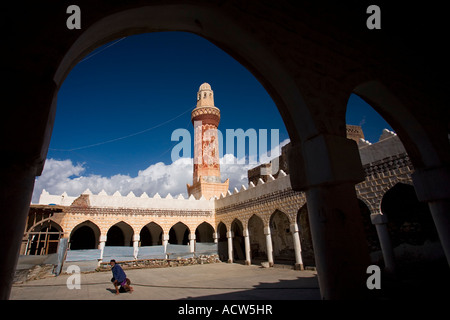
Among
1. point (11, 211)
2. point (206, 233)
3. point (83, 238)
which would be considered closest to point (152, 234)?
point (206, 233)

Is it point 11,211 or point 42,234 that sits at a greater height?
point 42,234

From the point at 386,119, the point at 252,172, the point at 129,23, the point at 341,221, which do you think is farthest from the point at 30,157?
the point at 252,172

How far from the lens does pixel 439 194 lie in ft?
9.82

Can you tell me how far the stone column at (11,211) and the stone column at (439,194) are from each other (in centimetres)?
398

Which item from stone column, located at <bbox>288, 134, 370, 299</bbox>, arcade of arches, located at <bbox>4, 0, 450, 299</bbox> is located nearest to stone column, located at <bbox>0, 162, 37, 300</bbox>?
arcade of arches, located at <bbox>4, 0, 450, 299</bbox>

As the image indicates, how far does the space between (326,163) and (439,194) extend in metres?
2.12

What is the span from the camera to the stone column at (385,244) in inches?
265

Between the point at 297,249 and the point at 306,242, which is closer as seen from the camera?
the point at 297,249

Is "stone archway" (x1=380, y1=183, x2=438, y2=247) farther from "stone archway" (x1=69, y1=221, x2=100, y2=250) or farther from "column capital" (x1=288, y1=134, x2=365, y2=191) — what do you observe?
"stone archway" (x1=69, y1=221, x2=100, y2=250)

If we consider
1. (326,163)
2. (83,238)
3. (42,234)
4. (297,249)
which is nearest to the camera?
(326,163)

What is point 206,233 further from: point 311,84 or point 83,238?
point 311,84

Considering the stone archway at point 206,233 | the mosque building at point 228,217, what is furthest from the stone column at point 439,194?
the stone archway at point 206,233

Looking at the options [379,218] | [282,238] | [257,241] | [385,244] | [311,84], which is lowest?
[385,244]

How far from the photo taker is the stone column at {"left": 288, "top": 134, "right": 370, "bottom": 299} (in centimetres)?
173
